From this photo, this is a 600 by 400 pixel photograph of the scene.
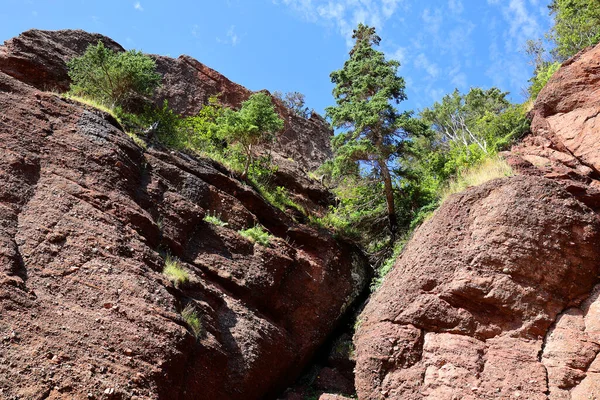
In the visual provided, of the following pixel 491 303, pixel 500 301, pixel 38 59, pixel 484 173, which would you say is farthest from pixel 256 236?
pixel 38 59

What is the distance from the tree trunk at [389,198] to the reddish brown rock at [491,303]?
15.6 ft

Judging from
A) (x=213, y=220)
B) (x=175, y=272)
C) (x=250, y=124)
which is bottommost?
(x=175, y=272)

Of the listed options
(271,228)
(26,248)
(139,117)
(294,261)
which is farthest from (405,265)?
(139,117)

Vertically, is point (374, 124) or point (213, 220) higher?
point (374, 124)

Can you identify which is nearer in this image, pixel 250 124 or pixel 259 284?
pixel 259 284

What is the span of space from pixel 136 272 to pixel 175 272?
1.21 meters

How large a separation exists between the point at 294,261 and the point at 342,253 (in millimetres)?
2016

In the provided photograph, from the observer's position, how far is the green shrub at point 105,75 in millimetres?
16359

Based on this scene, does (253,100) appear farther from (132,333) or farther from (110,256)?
(132,333)

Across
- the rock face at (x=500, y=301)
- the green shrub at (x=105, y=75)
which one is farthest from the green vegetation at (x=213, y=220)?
the green shrub at (x=105, y=75)

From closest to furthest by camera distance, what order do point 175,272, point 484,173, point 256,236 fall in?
point 175,272 < point 484,173 < point 256,236

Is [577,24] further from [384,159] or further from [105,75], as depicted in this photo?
[105,75]

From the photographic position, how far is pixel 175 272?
33.5ft

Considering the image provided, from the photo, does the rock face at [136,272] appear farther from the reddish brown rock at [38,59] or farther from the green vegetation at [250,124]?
the reddish brown rock at [38,59]
